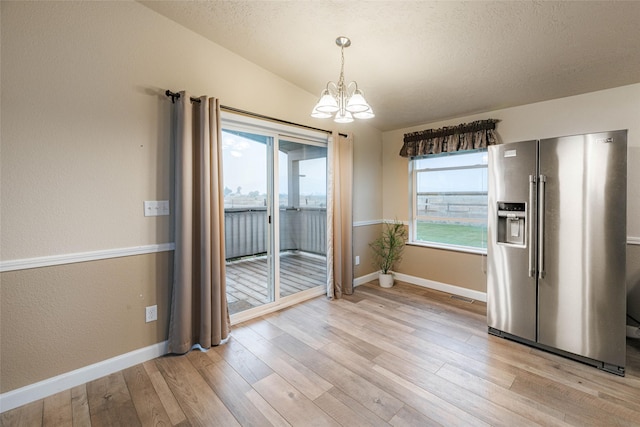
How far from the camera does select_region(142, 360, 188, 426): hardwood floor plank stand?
5.62ft

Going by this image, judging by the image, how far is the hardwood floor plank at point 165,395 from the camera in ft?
5.62

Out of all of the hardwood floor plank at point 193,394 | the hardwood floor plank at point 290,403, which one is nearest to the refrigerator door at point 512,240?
the hardwood floor plank at point 290,403

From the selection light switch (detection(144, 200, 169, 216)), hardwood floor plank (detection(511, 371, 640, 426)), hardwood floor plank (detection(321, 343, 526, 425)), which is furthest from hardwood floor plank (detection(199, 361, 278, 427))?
hardwood floor plank (detection(511, 371, 640, 426))

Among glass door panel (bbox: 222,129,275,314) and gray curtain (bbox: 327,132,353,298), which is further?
gray curtain (bbox: 327,132,353,298)

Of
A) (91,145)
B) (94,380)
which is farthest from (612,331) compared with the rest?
(91,145)

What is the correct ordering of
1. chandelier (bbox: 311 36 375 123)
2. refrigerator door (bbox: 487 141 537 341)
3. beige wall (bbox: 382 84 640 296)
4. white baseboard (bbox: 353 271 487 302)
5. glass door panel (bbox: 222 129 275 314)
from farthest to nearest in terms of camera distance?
white baseboard (bbox: 353 271 487 302) < glass door panel (bbox: 222 129 275 314) < beige wall (bbox: 382 84 640 296) < refrigerator door (bbox: 487 141 537 341) < chandelier (bbox: 311 36 375 123)

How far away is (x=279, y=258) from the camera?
3.39m

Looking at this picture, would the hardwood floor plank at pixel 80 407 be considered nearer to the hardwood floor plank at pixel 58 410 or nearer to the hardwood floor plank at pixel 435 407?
the hardwood floor plank at pixel 58 410

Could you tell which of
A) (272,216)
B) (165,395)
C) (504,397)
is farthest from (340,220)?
(165,395)

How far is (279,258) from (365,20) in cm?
252

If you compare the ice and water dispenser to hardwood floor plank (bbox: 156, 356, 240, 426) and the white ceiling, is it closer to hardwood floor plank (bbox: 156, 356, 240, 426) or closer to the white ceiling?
the white ceiling

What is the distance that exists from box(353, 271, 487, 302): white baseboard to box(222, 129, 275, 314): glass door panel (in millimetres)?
1498

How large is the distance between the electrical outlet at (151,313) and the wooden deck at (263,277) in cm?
78

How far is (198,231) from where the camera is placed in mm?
2539
